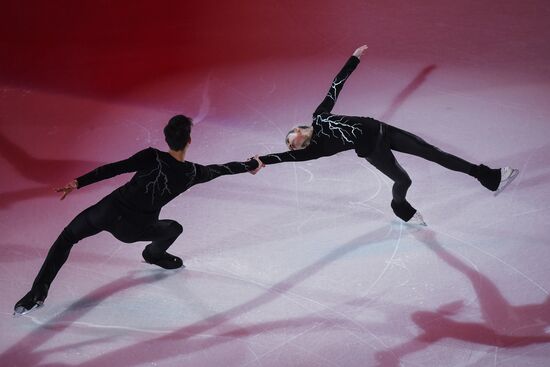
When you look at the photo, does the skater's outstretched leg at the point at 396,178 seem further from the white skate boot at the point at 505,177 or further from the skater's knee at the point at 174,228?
the skater's knee at the point at 174,228

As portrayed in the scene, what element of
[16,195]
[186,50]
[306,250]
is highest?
[186,50]

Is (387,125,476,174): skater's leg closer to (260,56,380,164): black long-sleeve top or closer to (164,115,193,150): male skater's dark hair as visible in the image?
(260,56,380,164): black long-sleeve top

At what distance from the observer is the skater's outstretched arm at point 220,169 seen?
3717 mm

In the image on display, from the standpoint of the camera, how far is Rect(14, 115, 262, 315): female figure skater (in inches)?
139

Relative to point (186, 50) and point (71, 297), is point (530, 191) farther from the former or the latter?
point (186, 50)

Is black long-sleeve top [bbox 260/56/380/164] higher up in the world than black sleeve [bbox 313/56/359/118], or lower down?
lower down

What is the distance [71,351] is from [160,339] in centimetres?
51

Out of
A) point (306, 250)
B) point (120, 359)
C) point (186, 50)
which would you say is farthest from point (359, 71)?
point (120, 359)

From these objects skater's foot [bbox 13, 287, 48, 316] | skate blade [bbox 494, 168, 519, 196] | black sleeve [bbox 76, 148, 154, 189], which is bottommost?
skater's foot [bbox 13, 287, 48, 316]

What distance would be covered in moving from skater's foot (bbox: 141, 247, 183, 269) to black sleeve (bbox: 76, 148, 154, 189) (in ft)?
2.73

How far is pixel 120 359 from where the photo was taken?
3633mm

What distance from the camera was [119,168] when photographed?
353 cm

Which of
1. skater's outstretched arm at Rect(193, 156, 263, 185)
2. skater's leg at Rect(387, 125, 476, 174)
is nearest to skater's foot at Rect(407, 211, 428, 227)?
skater's leg at Rect(387, 125, 476, 174)

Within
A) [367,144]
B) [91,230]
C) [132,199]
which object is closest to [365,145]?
[367,144]
